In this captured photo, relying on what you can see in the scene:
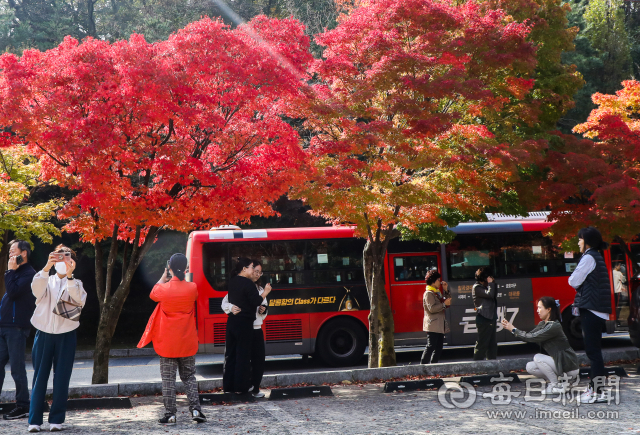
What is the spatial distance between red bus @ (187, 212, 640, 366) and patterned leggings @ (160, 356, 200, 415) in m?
5.08

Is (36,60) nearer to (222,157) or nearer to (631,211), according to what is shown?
(222,157)

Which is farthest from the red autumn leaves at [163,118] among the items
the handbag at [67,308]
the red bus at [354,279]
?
the red bus at [354,279]

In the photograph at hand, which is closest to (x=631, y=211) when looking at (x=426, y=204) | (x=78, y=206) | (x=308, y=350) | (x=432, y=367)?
(x=426, y=204)

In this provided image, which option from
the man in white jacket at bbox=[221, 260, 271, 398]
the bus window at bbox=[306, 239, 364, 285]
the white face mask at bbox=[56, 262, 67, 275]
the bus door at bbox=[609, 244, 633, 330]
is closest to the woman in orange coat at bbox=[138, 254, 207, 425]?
the white face mask at bbox=[56, 262, 67, 275]

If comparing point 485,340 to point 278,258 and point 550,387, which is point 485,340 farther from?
point 278,258

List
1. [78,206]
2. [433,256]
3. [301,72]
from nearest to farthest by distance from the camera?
1. [78,206]
2. [301,72]
3. [433,256]

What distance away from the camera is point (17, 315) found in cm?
586

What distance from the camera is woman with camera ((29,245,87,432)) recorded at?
5129 millimetres

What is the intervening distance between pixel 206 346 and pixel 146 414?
462cm

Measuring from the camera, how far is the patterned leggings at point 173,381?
18.4 feet

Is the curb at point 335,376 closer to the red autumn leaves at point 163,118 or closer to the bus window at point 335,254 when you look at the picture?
the red autumn leaves at point 163,118

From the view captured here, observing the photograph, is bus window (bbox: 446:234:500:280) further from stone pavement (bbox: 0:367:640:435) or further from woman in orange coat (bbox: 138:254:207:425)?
woman in orange coat (bbox: 138:254:207:425)

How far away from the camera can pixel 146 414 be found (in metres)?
6.12

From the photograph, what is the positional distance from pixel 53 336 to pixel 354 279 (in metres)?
7.16
